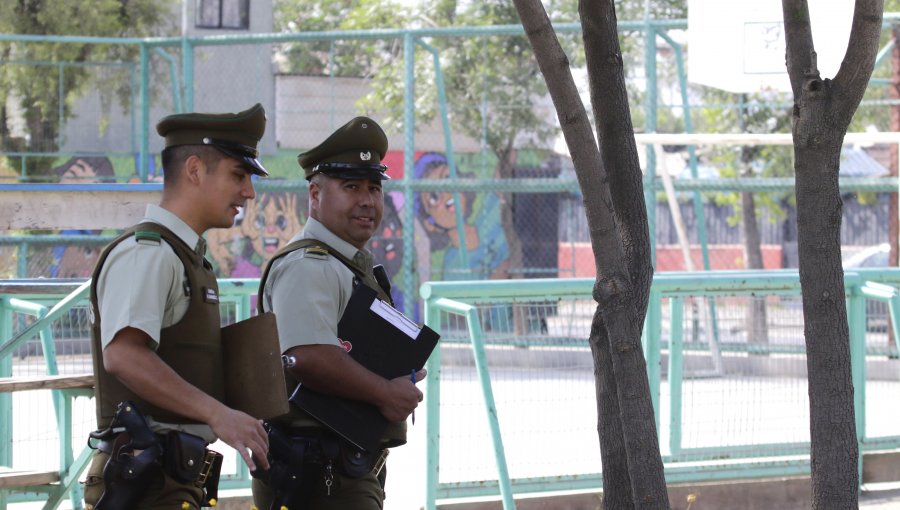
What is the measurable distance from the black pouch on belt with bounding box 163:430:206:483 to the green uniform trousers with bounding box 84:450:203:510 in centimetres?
3

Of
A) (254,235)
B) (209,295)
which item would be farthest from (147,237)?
(254,235)

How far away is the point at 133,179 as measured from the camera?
13.0m

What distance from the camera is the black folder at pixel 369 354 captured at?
12.4 ft

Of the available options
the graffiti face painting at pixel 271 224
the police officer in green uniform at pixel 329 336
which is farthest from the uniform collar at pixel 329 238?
the graffiti face painting at pixel 271 224

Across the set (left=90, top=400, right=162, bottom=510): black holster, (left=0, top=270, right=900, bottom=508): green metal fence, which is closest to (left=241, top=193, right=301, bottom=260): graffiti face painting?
(left=0, top=270, right=900, bottom=508): green metal fence

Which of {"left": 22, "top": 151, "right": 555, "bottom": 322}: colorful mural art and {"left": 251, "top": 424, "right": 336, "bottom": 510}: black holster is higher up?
{"left": 22, "top": 151, "right": 555, "bottom": 322}: colorful mural art

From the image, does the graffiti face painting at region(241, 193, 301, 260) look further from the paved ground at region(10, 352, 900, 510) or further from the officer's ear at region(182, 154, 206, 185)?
the officer's ear at region(182, 154, 206, 185)

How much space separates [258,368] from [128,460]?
431mm

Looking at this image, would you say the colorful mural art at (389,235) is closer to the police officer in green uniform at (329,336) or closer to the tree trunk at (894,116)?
the tree trunk at (894,116)

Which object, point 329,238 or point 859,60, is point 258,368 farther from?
point 859,60

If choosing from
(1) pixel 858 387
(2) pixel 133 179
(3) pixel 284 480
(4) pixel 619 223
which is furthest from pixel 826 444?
(2) pixel 133 179

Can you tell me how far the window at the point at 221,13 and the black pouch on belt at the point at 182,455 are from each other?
55.7 ft

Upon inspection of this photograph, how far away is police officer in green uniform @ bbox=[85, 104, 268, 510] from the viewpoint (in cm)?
313

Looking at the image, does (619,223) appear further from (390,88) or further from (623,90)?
(390,88)
